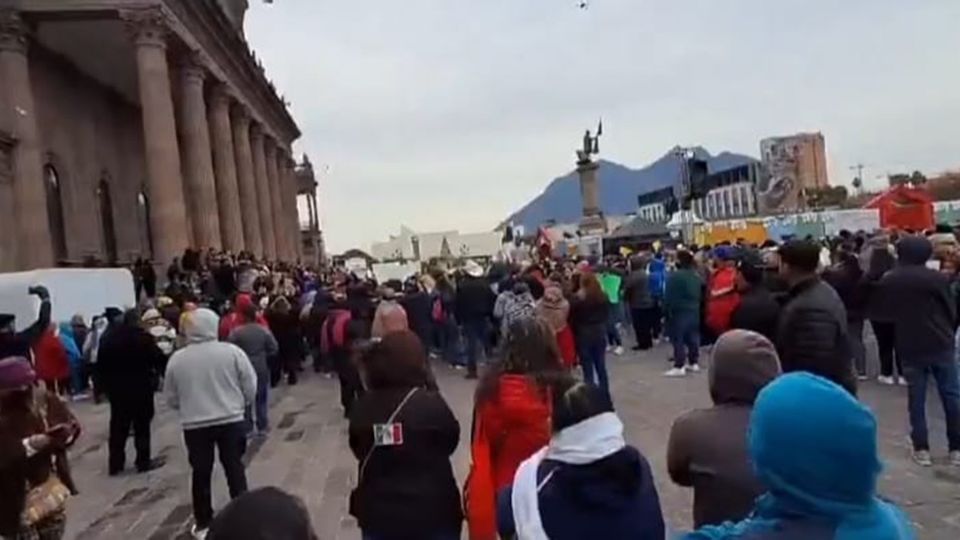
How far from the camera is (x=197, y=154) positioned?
1284 inches

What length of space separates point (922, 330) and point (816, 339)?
2.68 metres

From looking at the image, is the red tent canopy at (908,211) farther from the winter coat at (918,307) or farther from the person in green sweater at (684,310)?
the winter coat at (918,307)

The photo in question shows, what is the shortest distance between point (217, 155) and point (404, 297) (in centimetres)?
2203

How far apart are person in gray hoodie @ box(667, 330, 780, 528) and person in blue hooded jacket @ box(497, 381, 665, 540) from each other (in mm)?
375

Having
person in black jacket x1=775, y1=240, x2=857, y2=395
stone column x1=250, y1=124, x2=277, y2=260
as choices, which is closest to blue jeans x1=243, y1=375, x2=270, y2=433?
person in black jacket x1=775, y1=240, x2=857, y2=395

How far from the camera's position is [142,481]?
10.8 metres

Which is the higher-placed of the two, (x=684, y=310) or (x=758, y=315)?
(x=758, y=315)

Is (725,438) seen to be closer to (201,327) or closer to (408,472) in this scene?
(408,472)

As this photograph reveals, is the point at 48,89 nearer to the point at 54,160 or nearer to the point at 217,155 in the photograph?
the point at 54,160

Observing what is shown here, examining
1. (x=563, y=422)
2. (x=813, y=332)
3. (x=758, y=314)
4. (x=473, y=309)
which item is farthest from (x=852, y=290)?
(x=563, y=422)

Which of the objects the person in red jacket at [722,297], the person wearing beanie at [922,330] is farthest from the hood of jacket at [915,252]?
the person in red jacket at [722,297]

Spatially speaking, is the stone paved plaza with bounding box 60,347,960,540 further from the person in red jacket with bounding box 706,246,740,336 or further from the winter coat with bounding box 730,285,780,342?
the winter coat with bounding box 730,285,780,342

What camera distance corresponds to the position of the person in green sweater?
588 inches

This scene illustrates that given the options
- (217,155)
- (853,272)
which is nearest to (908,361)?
(853,272)
